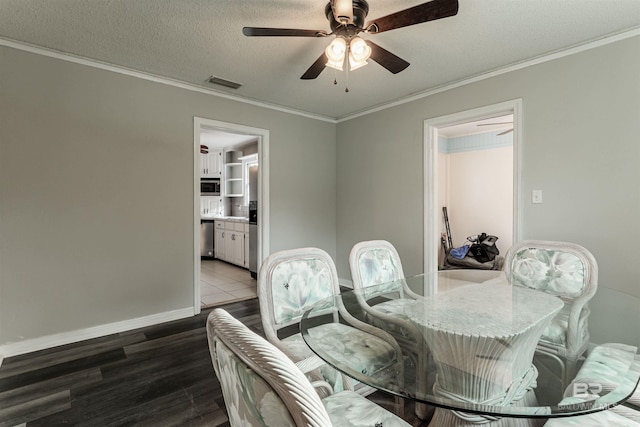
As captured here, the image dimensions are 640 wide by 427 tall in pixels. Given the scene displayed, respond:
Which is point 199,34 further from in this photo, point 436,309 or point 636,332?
point 636,332

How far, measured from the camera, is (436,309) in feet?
5.40

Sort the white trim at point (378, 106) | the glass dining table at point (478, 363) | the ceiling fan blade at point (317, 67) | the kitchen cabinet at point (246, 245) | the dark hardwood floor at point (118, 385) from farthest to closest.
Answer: the kitchen cabinet at point (246, 245) → the white trim at point (378, 106) → the ceiling fan blade at point (317, 67) → the dark hardwood floor at point (118, 385) → the glass dining table at point (478, 363)

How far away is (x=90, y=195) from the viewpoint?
2.66 meters

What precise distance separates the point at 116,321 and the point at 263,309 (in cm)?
209

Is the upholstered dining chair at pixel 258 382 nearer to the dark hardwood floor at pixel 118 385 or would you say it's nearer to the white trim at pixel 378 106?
the dark hardwood floor at pixel 118 385

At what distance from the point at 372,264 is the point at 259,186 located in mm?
2079

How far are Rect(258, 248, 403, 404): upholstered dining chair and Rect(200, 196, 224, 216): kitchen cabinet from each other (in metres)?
5.93

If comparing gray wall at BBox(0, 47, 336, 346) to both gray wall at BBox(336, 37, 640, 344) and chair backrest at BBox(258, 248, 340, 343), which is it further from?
gray wall at BBox(336, 37, 640, 344)

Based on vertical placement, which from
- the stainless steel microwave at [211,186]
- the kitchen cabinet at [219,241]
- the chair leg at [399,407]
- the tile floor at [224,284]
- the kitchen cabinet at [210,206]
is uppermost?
the stainless steel microwave at [211,186]

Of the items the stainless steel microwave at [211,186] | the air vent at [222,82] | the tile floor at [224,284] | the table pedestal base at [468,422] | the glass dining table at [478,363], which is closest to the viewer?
the glass dining table at [478,363]

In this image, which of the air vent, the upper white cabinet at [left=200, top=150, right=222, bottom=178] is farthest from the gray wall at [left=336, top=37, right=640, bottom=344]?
the upper white cabinet at [left=200, top=150, right=222, bottom=178]

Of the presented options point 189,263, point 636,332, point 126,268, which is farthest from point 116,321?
point 636,332

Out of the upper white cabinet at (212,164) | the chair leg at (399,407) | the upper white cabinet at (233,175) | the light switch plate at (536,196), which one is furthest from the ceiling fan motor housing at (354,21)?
the upper white cabinet at (212,164)

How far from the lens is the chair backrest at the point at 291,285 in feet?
5.12
